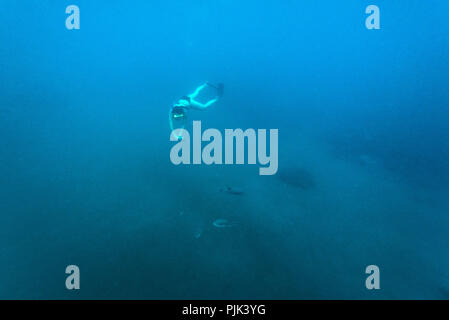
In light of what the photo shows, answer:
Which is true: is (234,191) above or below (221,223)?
above

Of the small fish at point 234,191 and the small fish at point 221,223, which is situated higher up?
the small fish at point 234,191

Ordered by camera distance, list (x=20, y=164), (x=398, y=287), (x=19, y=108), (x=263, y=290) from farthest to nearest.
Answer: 1. (x=19, y=108)
2. (x=20, y=164)
3. (x=398, y=287)
4. (x=263, y=290)

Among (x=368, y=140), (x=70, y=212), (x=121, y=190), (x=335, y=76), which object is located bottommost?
(x=70, y=212)

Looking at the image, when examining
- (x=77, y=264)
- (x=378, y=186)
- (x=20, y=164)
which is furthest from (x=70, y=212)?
(x=378, y=186)

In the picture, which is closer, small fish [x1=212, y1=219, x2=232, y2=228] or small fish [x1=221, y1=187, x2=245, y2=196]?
small fish [x1=212, y1=219, x2=232, y2=228]

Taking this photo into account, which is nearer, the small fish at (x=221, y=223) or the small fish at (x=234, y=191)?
the small fish at (x=221, y=223)

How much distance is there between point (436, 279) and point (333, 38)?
172ft

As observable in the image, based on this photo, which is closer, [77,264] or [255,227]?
[77,264]

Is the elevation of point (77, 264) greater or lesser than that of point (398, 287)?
greater

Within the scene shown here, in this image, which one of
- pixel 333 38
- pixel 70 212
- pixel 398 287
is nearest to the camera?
pixel 398 287

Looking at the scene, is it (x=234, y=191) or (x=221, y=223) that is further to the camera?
(x=234, y=191)

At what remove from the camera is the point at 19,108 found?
497 inches

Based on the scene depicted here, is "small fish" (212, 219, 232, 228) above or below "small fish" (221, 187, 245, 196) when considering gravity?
below
